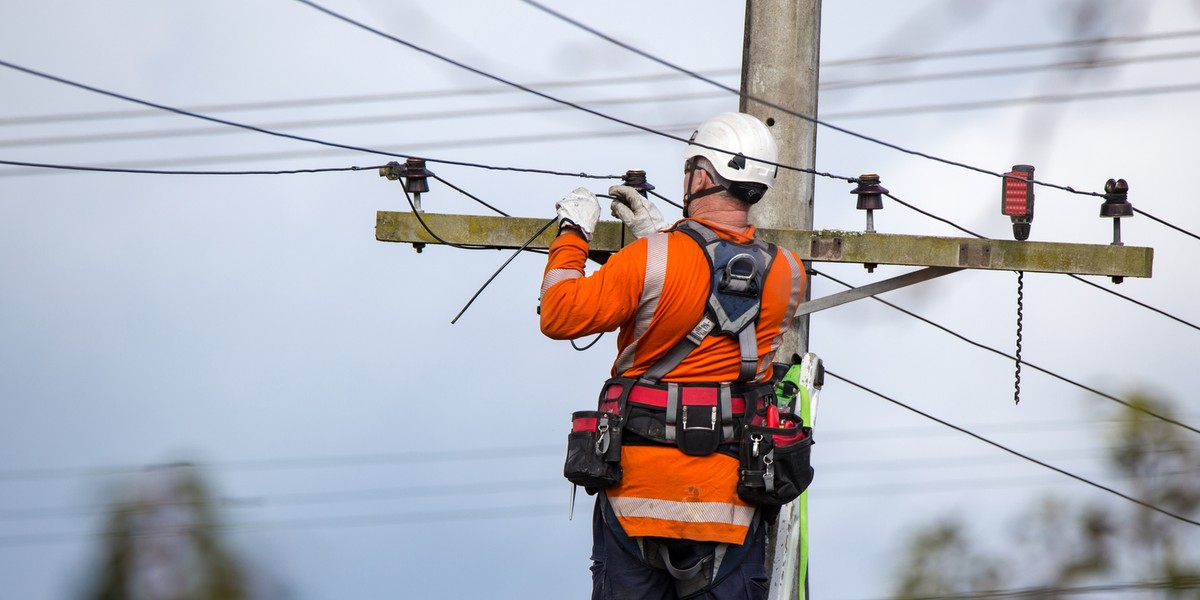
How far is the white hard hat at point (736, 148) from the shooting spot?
5375 millimetres

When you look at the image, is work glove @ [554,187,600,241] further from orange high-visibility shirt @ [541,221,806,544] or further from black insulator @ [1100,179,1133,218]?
black insulator @ [1100,179,1133,218]

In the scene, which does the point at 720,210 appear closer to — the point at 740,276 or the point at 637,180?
the point at 740,276

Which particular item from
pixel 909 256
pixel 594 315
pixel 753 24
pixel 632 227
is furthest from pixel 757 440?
pixel 753 24

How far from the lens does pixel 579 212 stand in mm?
5305

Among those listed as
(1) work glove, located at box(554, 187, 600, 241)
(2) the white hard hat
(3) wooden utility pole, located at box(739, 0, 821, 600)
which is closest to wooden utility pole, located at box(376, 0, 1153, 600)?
(3) wooden utility pole, located at box(739, 0, 821, 600)

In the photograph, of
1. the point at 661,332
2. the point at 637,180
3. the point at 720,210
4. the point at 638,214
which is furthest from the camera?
the point at 637,180

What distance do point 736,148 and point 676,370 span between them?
906 millimetres

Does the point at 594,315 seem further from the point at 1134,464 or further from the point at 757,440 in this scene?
the point at 1134,464

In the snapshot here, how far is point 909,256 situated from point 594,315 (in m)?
2.75

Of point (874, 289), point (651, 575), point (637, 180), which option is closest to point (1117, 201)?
point (874, 289)

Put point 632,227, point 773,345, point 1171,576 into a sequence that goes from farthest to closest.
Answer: point 1171,576
point 632,227
point 773,345

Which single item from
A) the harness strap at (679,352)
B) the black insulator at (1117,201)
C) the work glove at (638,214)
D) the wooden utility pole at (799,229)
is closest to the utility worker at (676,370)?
the harness strap at (679,352)

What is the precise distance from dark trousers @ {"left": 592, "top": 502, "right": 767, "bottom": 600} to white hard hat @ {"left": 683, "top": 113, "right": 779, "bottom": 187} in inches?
51.9

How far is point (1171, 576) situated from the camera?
1570 cm
